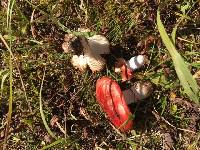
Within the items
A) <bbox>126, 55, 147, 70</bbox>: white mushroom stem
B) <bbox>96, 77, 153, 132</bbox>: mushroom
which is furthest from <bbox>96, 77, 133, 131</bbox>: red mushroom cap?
<bbox>126, 55, 147, 70</bbox>: white mushroom stem

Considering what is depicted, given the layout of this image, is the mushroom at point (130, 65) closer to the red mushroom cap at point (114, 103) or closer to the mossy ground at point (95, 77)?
the mossy ground at point (95, 77)

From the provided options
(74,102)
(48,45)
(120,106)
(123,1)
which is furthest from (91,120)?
(123,1)

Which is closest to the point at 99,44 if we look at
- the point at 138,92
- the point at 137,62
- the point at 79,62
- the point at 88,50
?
the point at 88,50

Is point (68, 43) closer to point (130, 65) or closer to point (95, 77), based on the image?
point (95, 77)

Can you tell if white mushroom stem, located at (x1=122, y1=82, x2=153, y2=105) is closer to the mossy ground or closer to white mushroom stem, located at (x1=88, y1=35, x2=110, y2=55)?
the mossy ground

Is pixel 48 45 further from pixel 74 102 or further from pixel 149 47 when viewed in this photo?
pixel 149 47
